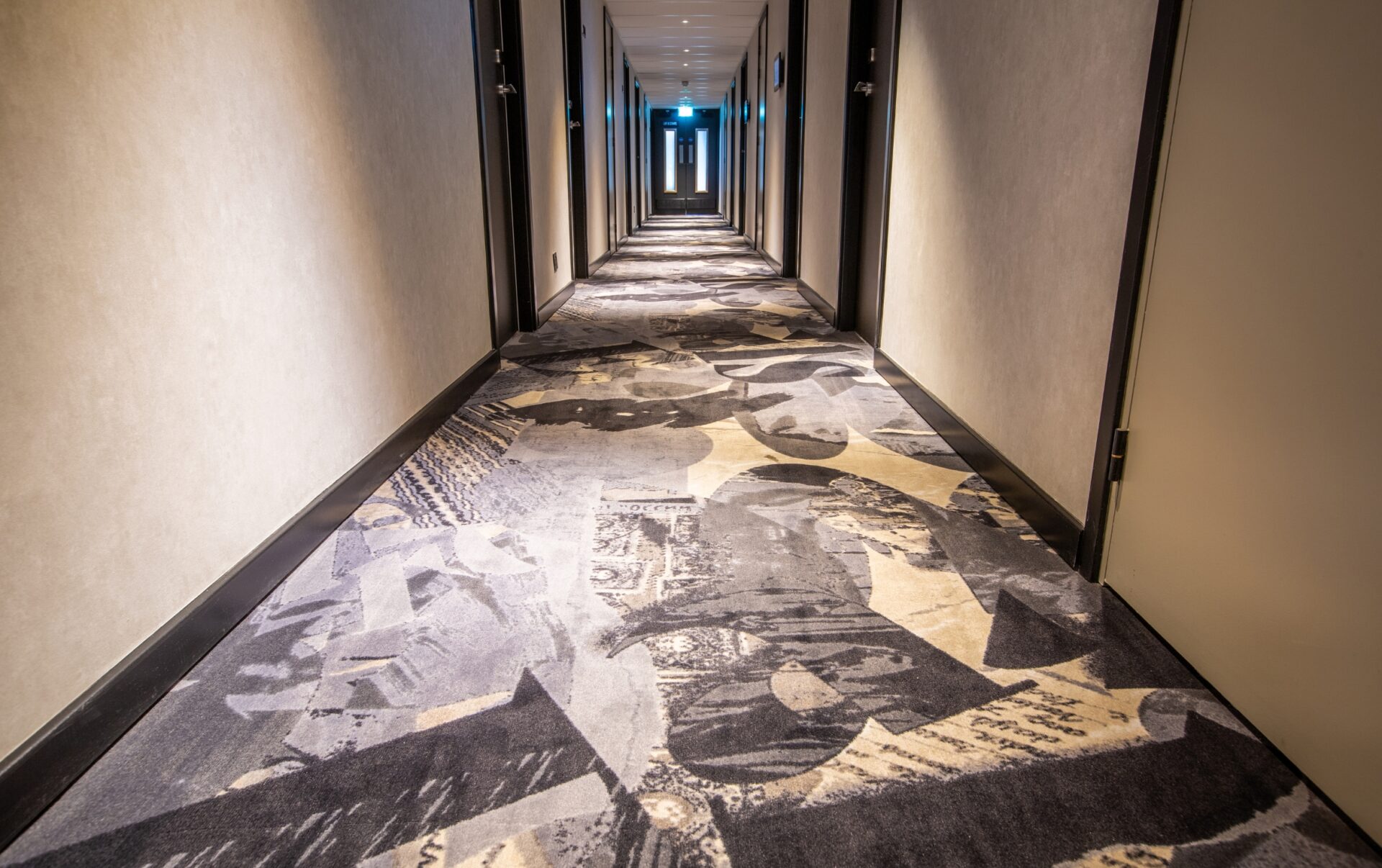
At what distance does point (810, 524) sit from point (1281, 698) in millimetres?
940

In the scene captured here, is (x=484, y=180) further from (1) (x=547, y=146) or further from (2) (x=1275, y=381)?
(2) (x=1275, y=381)

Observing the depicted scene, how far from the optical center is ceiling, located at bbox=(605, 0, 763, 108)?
8516 mm

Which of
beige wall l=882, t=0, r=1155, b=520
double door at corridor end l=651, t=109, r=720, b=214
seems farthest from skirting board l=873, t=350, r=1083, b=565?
double door at corridor end l=651, t=109, r=720, b=214

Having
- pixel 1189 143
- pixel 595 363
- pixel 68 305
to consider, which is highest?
pixel 1189 143

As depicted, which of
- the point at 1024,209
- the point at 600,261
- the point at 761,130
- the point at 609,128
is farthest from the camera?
the point at 609,128

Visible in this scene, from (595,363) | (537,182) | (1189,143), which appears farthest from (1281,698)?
(537,182)

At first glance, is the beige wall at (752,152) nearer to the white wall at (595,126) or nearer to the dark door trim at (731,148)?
the dark door trim at (731,148)

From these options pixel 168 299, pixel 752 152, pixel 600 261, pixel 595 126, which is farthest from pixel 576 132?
pixel 168 299

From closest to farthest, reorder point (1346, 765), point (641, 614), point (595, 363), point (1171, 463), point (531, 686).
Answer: point (1346, 765), point (531, 686), point (1171, 463), point (641, 614), point (595, 363)

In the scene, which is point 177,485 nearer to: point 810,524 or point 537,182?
point 810,524

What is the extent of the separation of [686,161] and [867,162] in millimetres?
19858

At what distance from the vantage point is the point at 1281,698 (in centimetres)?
110

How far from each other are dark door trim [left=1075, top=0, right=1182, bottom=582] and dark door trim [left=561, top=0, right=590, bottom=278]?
5043 millimetres

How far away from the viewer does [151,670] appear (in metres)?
1.23
